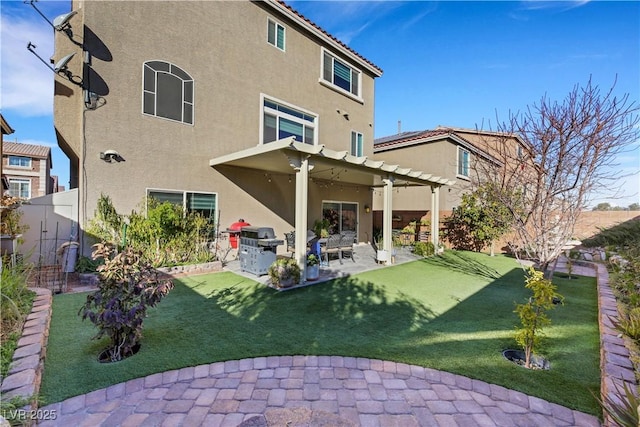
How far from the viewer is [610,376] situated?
10.9 ft

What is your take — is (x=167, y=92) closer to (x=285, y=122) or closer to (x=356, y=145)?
(x=285, y=122)

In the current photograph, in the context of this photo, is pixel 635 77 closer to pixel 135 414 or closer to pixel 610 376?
pixel 610 376

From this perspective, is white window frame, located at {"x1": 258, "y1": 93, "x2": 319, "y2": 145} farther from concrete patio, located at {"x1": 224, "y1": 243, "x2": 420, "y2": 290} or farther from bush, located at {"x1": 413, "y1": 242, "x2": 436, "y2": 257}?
bush, located at {"x1": 413, "y1": 242, "x2": 436, "y2": 257}

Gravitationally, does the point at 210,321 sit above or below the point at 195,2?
below

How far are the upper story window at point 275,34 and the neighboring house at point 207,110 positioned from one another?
0.06m

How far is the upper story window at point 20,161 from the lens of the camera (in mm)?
26500

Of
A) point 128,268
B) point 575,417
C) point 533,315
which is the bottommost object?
point 575,417

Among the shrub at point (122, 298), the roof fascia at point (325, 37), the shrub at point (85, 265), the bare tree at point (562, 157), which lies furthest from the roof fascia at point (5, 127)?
the bare tree at point (562, 157)

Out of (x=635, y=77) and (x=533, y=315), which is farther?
(x=635, y=77)

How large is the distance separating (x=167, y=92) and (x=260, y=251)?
6.07 m

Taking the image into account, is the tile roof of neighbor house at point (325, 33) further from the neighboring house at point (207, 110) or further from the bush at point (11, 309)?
the bush at point (11, 309)

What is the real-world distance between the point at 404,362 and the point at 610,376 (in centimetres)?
228

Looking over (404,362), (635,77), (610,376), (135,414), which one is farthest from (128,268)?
(635,77)

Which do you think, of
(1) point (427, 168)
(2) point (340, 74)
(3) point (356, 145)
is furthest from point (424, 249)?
(2) point (340, 74)
